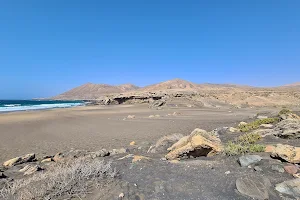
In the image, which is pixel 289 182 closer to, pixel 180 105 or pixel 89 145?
pixel 89 145

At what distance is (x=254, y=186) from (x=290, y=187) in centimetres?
60

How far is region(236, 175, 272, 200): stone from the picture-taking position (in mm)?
3959

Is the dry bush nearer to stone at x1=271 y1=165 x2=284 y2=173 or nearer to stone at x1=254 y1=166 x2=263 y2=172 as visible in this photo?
stone at x1=254 y1=166 x2=263 y2=172

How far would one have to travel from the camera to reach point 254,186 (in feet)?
13.7

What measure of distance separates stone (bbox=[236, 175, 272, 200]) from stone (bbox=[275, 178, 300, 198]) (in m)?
0.19

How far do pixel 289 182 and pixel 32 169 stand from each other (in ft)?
21.1

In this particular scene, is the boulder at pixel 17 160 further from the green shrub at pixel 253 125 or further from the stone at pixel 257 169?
the green shrub at pixel 253 125

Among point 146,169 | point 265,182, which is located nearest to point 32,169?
point 146,169

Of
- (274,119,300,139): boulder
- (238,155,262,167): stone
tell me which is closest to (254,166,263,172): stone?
(238,155,262,167): stone

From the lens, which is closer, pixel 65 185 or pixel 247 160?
pixel 65 185

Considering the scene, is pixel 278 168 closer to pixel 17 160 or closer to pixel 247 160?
pixel 247 160

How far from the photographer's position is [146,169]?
5.41 metres

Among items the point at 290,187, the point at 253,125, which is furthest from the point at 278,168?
the point at 253,125

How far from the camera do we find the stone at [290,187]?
156 inches
